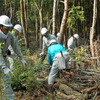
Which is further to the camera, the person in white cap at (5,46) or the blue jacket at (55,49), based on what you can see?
the blue jacket at (55,49)

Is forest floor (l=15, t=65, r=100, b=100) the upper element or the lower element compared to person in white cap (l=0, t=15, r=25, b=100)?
lower

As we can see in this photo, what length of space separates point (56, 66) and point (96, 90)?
140cm

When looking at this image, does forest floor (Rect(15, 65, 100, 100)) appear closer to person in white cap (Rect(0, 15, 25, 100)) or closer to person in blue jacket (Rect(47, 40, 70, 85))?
person in blue jacket (Rect(47, 40, 70, 85))

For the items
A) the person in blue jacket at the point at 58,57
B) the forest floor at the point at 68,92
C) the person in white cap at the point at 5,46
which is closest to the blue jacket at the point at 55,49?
the person in blue jacket at the point at 58,57

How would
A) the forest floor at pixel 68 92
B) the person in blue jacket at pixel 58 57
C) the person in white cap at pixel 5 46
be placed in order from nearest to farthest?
the person in white cap at pixel 5 46, the forest floor at pixel 68 92, the person in blue jacket at pixel 58 57

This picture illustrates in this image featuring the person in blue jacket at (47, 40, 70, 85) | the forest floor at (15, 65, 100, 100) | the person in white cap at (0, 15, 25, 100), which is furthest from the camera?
the person in blue jacket at (47, 40, 70, 85)

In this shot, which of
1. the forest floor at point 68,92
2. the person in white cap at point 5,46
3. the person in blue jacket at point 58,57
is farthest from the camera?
the person in blue jacket at point 58,57

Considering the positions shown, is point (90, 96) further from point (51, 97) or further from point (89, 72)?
point (89, 72)

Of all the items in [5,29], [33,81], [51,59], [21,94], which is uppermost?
[5,29]

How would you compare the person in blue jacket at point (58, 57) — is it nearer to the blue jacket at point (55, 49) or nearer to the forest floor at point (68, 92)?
the blue jacket at point (55, 49)

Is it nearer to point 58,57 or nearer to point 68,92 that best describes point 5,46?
point 58,57

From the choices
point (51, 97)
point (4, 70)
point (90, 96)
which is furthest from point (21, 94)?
point (90, 96)

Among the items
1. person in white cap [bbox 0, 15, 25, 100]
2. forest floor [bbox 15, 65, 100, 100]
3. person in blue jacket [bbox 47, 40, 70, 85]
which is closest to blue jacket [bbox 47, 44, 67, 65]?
person in blue jacket [bbox 47, 40, 70, 85]

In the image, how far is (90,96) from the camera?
5.02 m
